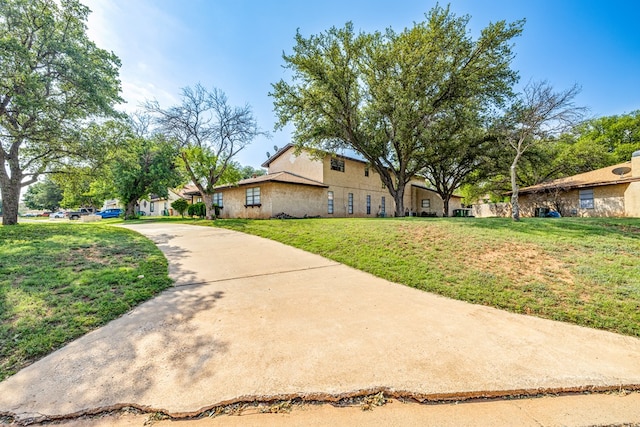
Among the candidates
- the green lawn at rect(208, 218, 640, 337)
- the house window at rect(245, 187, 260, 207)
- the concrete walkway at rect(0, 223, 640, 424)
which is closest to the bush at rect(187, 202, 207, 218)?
the house window at rect(245, 187, 260, 207)

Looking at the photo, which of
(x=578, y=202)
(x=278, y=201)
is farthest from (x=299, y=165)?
(x=578, y=202)

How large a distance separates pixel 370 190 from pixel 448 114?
9671mm

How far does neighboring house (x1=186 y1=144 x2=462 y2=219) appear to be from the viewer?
60.8ft

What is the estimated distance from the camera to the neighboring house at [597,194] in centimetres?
1412

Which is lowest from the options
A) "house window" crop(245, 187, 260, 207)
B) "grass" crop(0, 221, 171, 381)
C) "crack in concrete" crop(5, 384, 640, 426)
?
"crack in concrete" crop(5, 384, 640, 426)

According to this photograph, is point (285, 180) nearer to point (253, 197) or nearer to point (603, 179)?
point (253, 197)

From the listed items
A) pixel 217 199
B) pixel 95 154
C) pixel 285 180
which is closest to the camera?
pixel 95 154

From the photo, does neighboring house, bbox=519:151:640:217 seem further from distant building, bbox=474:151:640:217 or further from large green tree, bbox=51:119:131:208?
large green tree, bbox=51:119:131:208

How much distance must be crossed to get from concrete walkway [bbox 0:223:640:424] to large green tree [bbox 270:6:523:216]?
12.8 m

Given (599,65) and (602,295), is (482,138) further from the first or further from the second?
(602,295)

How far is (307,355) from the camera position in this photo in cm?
268

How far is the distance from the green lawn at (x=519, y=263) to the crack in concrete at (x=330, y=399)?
2080 millimetres

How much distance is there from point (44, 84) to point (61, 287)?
1047cm

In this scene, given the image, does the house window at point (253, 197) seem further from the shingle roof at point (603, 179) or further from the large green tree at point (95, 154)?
the shingle roof at point (603, 179)
